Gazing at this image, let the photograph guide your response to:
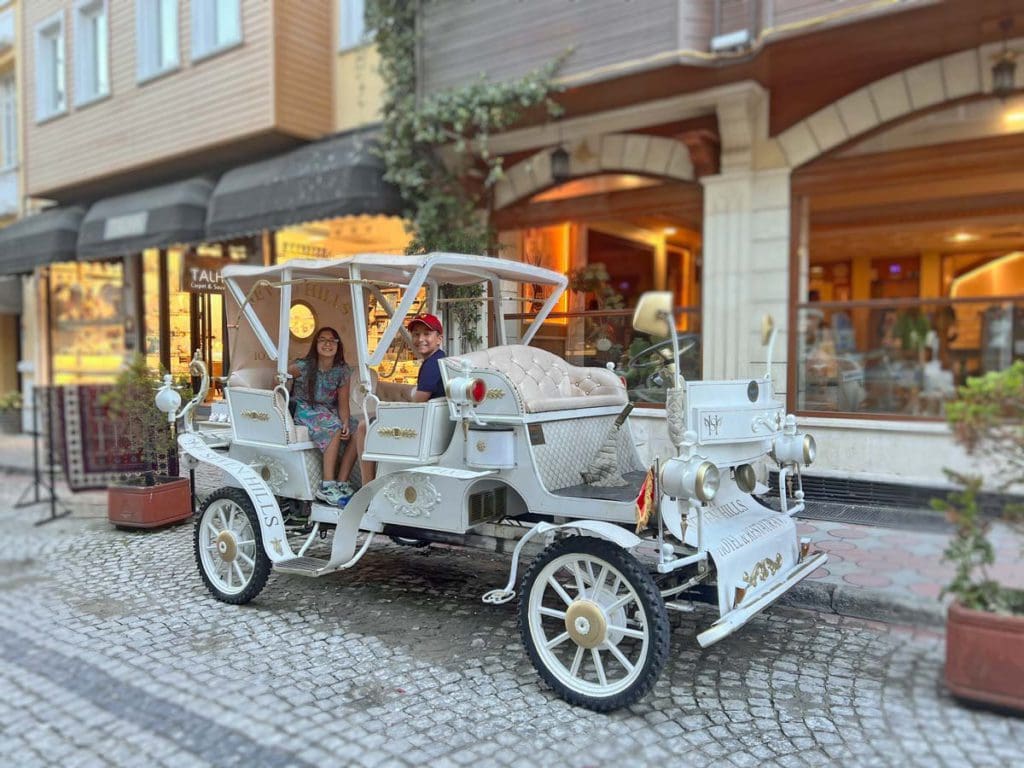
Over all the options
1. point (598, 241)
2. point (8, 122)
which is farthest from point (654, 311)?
point (8, 122)

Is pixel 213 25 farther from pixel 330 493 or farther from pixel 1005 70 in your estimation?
pixel 1005 70

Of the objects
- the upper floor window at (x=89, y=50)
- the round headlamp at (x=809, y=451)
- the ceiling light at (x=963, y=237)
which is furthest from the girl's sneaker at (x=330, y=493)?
the upper floor window at (x=89, y=50)

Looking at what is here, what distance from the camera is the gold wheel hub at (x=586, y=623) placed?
3275 millimetres

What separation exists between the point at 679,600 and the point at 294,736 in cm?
190

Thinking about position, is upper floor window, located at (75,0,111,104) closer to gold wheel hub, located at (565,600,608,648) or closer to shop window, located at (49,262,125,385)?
shop window, located at (49,262,125,385)

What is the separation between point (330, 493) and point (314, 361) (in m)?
1.01

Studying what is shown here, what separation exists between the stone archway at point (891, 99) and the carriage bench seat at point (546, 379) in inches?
167

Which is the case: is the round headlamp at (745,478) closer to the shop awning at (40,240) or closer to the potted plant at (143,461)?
the potted plant at (143,461)

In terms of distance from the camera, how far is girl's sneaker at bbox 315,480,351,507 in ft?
15.5


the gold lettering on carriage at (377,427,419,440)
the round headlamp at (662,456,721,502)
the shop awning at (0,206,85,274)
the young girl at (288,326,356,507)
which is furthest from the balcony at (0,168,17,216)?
the round headlamp at (662,456,721,502)

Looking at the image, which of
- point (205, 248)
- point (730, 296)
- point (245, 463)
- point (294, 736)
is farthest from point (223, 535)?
point (205, 248)

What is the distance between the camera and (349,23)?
1072 cm

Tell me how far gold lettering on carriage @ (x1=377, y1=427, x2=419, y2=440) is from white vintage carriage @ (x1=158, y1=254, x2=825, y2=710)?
14mm

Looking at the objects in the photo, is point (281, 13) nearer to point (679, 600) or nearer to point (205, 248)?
point (205, 248)
